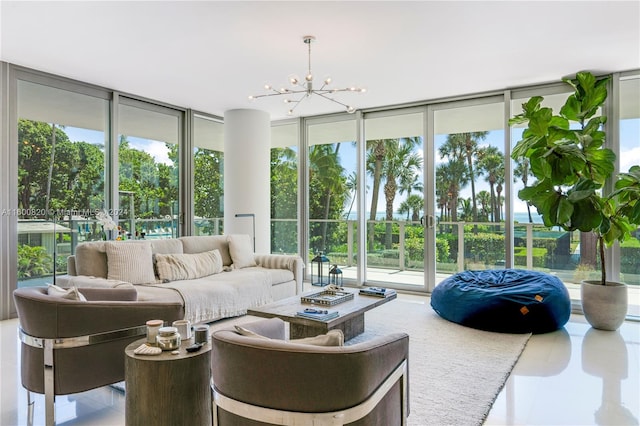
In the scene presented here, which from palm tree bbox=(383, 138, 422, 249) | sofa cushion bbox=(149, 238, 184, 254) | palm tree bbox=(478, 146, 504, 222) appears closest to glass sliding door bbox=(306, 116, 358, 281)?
palm tree bbox=(383, 138, 422, 249)

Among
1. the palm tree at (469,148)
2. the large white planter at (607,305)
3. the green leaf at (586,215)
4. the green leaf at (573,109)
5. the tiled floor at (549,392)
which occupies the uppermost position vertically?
the green leaf at (573,109)

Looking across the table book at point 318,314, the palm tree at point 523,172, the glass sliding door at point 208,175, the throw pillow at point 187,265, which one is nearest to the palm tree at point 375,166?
the palm tree at point 523,172

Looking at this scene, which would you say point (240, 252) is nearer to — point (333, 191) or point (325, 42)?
point (333, 191)

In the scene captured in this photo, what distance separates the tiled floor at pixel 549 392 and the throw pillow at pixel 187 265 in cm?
135

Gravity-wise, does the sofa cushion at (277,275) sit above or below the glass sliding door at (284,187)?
below

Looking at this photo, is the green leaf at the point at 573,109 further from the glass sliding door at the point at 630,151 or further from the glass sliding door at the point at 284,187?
the glass sliding door at the point at 284,187

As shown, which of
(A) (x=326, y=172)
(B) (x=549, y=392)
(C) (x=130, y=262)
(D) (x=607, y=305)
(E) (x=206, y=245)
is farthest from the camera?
(A) (x=326, y=172)

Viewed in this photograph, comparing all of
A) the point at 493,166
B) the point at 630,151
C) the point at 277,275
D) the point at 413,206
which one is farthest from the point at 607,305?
the point at 277,275

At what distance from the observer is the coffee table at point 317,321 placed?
296 centimetres

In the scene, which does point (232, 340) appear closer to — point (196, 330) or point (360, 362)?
point (360, 362)

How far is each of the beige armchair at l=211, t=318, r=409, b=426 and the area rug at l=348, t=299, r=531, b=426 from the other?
1111 mm

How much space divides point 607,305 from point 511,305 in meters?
1.07

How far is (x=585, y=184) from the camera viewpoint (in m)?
3.98

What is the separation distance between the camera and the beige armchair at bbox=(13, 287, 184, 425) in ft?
7.09
